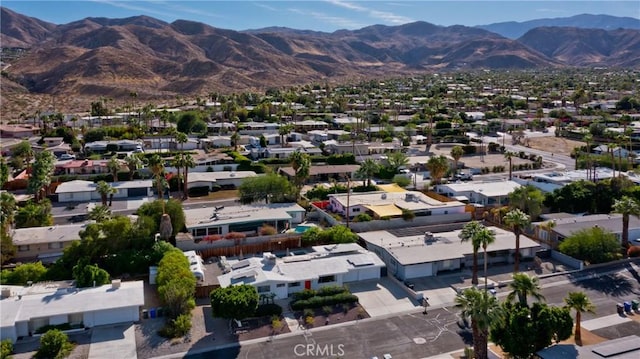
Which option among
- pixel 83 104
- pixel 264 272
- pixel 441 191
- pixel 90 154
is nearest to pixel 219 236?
pixel 264 272

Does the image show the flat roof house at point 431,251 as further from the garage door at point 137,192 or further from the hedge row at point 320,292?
the garage door at point 137,192

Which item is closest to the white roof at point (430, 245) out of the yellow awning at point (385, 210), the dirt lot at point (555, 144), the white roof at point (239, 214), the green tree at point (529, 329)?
the yellow awning at point (385, 210)

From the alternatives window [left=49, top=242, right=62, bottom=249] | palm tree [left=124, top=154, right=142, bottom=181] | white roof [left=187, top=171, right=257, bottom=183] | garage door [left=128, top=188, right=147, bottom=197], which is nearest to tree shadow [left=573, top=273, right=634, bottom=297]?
window [left=49, top=242, right=62, bottom=249]

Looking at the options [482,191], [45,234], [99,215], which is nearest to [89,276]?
[99,215]

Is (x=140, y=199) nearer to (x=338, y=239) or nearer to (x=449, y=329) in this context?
(x=338, y=239)

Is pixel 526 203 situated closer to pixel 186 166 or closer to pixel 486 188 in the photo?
pixel 486 188

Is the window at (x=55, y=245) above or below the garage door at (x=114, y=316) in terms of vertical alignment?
above

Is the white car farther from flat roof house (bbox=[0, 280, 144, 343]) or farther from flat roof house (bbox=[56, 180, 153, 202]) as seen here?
flat roof house (bbox=[0, 280, 144, 343])
